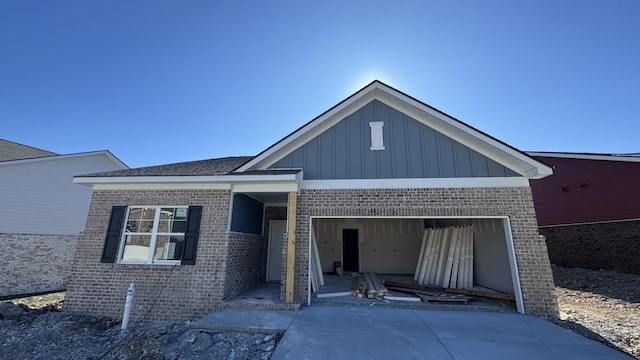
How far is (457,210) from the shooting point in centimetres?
683

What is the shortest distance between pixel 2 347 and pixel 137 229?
125 inches

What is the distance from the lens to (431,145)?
732 centimetres

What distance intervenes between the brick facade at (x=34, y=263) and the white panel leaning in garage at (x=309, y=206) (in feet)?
22.4

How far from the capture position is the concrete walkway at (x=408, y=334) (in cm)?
405

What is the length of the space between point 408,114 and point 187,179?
6493 millimetres

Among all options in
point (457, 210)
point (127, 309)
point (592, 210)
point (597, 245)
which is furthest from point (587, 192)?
point (127, 309)

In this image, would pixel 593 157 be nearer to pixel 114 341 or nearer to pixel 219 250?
pixel 219 250

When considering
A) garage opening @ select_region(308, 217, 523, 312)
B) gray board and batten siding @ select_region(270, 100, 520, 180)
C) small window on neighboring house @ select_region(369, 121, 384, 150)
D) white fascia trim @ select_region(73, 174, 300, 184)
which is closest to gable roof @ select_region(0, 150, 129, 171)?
white fascia trim @ select_region(73, 174, 300, 184)

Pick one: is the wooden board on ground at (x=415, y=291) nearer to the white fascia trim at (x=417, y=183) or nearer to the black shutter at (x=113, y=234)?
the white fascia trim at (x=417, y=183)

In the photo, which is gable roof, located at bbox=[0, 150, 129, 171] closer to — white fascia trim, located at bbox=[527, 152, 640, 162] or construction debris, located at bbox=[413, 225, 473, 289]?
construction debris, located at bbox=[413, 225, 473, 289]

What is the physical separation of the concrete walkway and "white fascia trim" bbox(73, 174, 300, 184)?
321 cm

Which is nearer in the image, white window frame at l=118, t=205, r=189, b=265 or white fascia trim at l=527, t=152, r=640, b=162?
white window frame at l=118, t=205, r=189, b=265

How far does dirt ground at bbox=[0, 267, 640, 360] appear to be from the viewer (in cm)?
461

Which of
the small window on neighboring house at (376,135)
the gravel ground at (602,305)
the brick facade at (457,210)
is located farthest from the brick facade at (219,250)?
the small window on neighboring house at (376,135)
